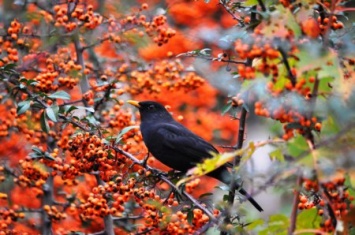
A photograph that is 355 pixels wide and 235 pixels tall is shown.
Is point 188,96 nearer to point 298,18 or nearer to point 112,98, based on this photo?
point 112,98

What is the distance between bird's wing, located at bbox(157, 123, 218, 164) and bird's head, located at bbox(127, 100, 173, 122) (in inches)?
5.2

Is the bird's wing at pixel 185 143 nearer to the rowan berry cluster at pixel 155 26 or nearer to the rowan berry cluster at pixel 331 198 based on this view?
the rowan berry cluster at pixel 155 26

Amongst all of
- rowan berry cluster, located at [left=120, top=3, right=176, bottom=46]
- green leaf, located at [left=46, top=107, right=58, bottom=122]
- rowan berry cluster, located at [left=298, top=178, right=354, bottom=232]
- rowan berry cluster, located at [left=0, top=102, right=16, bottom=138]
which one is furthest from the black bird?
rowan berry cluster, located at [left=298, top=178, right=354, bottom=232]

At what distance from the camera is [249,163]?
2025 millimetres

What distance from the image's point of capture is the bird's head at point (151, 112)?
4797 millimetres

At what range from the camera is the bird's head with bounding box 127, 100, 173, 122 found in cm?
480

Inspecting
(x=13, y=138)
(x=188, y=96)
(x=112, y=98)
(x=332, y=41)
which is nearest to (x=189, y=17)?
(x=188, y=96)

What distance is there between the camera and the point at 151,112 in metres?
4.86

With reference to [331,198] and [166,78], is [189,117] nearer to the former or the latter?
[166,78]

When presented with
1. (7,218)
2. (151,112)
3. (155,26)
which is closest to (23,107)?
(7,218)

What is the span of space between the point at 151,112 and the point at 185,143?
45cm

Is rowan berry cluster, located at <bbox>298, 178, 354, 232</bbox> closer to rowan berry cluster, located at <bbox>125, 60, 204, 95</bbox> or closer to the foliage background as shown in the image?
the foliage background

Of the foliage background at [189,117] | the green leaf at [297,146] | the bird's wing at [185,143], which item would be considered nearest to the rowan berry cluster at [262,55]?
A: the foliage background at [189,117]

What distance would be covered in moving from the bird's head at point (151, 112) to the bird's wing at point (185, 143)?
13 centimetres
